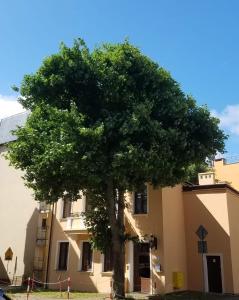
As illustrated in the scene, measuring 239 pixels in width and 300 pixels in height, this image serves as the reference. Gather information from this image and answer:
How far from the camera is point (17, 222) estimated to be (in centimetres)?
2844

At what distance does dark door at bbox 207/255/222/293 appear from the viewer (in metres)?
22.7

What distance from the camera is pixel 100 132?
16.1 m

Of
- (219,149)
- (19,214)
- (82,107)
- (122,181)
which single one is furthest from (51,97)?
(19,214)

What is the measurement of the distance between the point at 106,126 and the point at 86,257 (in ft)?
37.2

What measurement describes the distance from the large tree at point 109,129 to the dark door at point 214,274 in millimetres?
7294

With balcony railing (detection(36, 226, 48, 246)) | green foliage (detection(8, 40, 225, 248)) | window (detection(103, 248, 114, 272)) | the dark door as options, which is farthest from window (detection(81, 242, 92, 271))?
the dark door

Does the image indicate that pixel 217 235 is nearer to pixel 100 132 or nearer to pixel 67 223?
pixel 67 223

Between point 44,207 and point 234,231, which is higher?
point 44,207

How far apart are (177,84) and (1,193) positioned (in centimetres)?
1834

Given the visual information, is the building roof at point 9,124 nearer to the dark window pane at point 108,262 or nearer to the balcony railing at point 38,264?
the balcony railing at point 38,264

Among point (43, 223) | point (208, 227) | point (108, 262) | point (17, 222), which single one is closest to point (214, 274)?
point (208, 227)

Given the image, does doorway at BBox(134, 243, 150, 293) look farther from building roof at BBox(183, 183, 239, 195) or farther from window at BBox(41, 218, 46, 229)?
window at BBox(41, 218, 46, 229)

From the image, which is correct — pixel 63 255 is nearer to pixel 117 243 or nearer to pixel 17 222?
pixel 17 222

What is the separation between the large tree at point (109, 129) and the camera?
53.9 feet
